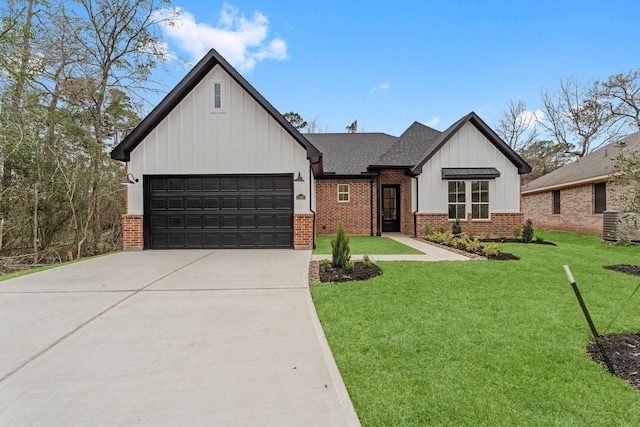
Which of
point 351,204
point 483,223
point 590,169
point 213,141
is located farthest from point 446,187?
point 213,141

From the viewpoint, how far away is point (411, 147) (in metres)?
15.3

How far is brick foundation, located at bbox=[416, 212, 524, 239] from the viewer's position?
13.1 metres

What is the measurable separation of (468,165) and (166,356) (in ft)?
43.9

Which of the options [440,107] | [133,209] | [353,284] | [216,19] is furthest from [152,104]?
[440,107]

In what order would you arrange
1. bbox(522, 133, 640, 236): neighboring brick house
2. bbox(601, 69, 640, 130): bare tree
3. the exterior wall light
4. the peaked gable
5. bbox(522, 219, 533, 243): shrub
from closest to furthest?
the exterior wall light, bbox(522, 219, 533, 243): shrub, bbox(522, 133, 640, 236): neighboring brick house, the peaked gable, bbox(601, 69, 640, 130): bare tree

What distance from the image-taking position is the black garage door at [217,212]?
986cm

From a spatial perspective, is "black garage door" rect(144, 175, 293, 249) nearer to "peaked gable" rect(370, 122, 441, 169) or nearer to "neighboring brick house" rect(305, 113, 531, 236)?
"neighboring brick house" rect(305, 113, 531, 236)

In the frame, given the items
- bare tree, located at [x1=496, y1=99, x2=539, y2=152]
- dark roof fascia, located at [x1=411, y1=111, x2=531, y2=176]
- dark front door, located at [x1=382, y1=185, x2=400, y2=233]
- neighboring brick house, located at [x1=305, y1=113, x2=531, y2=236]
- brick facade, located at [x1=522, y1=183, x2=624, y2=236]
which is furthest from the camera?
bare tree, located at [x1=496, y1=99, x2=539, y2=152]

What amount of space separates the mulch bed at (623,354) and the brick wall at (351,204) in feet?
38.1

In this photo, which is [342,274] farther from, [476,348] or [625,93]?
[625,93]

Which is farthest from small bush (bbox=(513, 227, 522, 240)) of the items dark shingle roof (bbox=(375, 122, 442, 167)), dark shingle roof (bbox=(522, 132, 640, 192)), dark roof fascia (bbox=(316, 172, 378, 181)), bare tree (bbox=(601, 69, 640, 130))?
bare tree (bbox=(601, 69, 640, 130))

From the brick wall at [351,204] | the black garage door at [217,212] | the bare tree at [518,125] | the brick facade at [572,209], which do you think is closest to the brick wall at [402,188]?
the brick wall at [351,204]

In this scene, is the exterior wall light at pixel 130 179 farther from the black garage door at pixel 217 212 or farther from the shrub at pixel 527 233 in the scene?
the shrub at pixel 527 233

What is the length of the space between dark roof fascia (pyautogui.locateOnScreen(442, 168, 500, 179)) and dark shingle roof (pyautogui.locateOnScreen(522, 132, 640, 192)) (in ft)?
15.3
